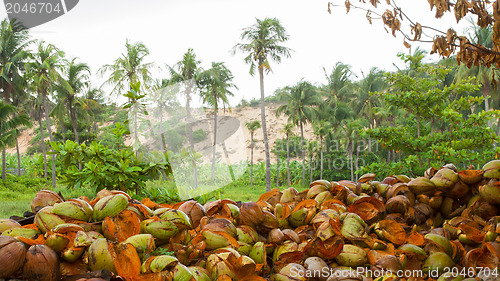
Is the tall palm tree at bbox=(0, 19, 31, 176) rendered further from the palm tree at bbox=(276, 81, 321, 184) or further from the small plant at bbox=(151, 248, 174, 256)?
the small plant at bbox=(151, 248, 174, 256)

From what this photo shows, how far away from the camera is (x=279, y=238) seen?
1.01m

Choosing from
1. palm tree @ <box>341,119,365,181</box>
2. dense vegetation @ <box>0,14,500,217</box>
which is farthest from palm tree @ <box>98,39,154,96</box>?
palm tree @ <box>341,119,365,181</box>

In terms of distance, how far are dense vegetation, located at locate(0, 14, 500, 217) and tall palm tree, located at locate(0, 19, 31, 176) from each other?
0.31 feet

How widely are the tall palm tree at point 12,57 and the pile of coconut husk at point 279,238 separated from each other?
2916 centimetres

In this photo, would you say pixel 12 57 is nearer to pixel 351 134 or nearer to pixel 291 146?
pixel 351 134

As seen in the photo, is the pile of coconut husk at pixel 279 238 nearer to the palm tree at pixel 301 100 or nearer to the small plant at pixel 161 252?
the small plant at pixel 161 252

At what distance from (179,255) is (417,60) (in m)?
12.2

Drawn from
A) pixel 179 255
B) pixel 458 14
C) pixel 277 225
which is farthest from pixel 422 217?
pixel 179 255

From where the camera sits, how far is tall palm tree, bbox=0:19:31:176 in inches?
1005

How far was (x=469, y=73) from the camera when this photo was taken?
30.3 m

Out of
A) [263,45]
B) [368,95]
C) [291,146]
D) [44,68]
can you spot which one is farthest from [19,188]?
[368,95]

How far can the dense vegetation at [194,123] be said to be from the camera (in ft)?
6.40

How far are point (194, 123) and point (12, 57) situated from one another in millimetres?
28777

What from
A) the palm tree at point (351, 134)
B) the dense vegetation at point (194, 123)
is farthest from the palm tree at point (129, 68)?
the palm tree at point (351, 134)
